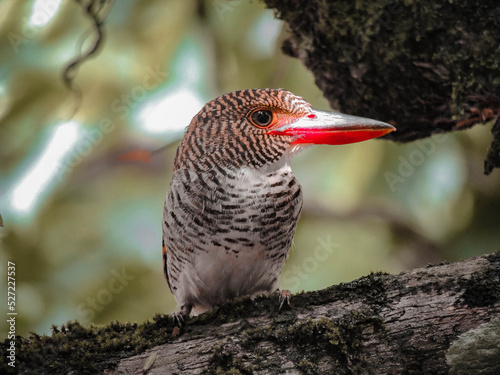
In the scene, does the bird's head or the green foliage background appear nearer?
the bird's head

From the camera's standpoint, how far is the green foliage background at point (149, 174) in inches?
130

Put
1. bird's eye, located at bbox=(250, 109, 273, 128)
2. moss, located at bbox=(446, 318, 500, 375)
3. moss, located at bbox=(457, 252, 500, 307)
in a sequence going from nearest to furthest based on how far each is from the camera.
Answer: moss, located at bbox=(446, 318, 500, 375) < moss, located at bbox=(457, 252, 500, 307) < bird's eye, located at bbox=(250, 109, 273, 128)

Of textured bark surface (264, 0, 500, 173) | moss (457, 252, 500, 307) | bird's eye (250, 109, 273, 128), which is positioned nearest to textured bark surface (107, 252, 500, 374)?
moss (457, 252, 500, 307)

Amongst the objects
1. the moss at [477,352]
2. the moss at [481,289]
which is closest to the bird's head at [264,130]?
the moss at [481,289]

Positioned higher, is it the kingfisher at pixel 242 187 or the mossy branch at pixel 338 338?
the kingfisher at pixel 242 187

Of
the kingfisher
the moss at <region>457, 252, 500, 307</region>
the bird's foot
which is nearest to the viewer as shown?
the moss at <region>457, 252, 500, 307</region>

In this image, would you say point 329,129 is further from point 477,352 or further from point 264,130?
point 477,352

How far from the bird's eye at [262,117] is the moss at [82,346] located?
879 millimetres

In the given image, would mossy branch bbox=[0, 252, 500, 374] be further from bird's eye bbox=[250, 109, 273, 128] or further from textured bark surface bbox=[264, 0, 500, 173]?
textured bark surface bbox=[264, 0, 500, 173]

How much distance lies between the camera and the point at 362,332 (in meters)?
1.74

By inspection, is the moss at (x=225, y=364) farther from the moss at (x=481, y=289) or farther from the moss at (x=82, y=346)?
the moss at (x=481, y=289)

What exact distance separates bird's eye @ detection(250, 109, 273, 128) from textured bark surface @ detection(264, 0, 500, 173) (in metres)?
0.48

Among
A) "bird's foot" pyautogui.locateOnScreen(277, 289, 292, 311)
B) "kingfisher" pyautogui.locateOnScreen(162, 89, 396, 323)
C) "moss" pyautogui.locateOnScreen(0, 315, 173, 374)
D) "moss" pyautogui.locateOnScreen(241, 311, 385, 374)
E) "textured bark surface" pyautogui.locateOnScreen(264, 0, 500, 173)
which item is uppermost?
"textured bark surface" pyautogui.locateOnScreen(264, 0, 500, 173)

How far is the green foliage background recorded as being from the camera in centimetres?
330
